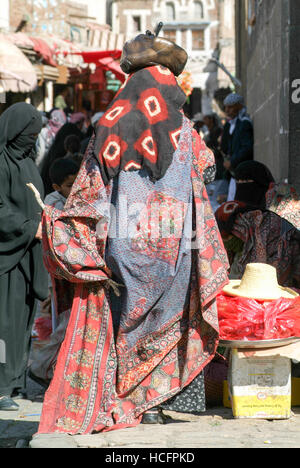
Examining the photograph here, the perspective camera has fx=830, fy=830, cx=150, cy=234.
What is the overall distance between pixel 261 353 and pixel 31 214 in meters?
1.79

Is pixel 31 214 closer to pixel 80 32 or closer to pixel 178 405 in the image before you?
pixel 178 405

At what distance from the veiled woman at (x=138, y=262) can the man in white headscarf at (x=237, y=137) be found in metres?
4.28

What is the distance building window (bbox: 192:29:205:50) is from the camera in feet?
174

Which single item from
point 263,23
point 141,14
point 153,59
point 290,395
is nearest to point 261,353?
point 290,395

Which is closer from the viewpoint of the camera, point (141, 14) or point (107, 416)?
point (107, 416)

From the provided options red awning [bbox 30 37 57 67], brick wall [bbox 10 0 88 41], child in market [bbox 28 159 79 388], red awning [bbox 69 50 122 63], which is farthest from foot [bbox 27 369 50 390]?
brick wall [bbox 10 0 88 41]

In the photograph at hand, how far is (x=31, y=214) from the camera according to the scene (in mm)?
5125

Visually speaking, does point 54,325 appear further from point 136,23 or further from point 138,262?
point 136,23

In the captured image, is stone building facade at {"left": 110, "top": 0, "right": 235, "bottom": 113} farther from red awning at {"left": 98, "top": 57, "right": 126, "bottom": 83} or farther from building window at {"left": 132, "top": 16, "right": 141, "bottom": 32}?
red awning at {"left": 98, "top": 57, "right": 126, "bottom": 83}

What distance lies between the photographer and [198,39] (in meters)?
53.1

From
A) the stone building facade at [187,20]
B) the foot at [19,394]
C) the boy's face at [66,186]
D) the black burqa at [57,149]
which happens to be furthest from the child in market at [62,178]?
the stone building facade at [187,20]

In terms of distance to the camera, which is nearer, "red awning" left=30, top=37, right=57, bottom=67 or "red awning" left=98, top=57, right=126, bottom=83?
"red awning" left=30, top=37, right=57, bottom=67

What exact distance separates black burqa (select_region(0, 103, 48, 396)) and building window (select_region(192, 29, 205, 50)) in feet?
161

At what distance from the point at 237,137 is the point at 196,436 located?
5.58m
